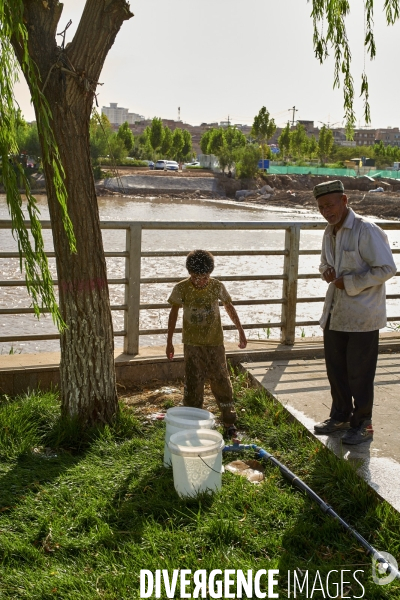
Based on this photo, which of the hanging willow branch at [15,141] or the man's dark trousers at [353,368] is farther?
the man's dark trousers at [353,368]

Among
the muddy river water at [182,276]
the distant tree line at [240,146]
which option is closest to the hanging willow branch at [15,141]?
the muddy river water at [182,276]

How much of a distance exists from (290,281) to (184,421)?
2.97 metres

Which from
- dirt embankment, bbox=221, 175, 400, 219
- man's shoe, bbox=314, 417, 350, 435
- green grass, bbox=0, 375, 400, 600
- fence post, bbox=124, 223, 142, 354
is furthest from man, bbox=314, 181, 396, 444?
dirt embankment, bbox=221, 175, 400, 219

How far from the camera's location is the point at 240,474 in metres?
4.67

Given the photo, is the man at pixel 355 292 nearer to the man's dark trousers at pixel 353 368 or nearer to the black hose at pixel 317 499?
the man's dark trousers at pixel 353 368

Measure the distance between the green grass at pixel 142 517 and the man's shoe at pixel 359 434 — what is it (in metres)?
0.23

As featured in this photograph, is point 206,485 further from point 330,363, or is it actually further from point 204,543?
point 330,363

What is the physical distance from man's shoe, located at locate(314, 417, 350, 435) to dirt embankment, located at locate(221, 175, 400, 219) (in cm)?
6279

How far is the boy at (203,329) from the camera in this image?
520 centimetres

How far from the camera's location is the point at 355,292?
491cm

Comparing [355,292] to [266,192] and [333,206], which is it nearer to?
[333,206]

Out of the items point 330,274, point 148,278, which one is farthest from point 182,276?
point 330,274

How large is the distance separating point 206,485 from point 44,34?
3.00 meters

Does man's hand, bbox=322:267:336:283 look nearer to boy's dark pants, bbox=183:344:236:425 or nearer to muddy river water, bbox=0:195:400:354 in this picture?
boy's dark pants, bbox=183:344:236:425
